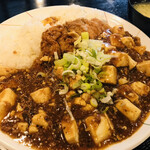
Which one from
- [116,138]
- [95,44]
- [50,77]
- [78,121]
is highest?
[95,44]

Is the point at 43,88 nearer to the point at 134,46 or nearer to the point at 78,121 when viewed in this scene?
the point at 78,121

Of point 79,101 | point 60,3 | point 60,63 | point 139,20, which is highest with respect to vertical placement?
point 60,3

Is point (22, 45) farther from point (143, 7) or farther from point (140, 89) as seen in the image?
point (143, 7)

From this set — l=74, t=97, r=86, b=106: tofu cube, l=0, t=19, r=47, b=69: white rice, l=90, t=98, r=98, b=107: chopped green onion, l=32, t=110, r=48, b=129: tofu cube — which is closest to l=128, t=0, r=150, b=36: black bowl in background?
l=0, t=19, r=47, b=69: white rice

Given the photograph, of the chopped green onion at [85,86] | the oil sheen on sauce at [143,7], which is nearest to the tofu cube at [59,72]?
the chopped green onion at [85,86]

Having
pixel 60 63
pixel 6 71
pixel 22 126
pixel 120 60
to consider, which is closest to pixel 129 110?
pixel 120 60

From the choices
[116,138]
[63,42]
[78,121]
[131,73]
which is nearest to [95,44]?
[63,42]

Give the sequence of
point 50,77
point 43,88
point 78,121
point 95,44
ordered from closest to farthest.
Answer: point 78,121 → point 43,88 → point 50,77 → point 95,44
